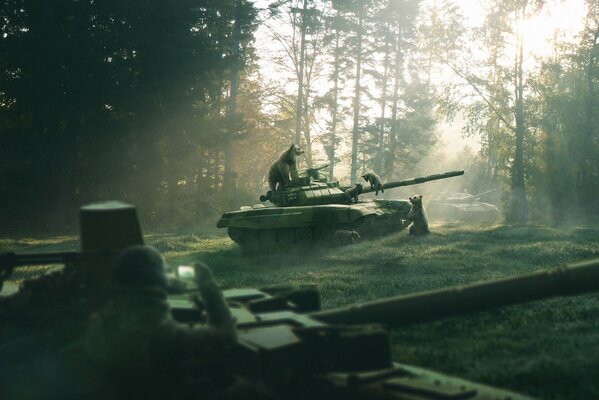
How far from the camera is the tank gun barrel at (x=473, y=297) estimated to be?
4309 millimetres

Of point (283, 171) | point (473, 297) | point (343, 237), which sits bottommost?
point (343, 237)

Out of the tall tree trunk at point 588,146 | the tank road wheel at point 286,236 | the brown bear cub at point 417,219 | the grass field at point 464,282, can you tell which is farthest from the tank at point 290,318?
the tall tree trunk at point 588,146

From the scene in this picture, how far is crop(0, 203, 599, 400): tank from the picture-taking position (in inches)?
141

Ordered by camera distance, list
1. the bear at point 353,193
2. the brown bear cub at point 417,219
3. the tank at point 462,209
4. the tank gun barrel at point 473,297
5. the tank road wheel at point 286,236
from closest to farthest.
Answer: the tank gun barrel at point 473,297 < the tank road wheel at point 286,236 < the bear at point 353,193 < the brown bear cub at point 417,219 < the tank at point 462,209

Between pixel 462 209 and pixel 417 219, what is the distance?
50.2 feet

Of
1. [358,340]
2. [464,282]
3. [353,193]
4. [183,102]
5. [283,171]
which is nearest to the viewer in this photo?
[358,340]

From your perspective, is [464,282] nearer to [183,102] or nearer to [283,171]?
[283,171]

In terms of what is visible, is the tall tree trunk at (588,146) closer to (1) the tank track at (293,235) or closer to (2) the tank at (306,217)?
(2) the tank at (306,217)

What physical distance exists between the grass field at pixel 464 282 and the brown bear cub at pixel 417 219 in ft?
1.33

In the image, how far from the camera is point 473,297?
442cm

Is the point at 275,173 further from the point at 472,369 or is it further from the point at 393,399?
the point at 393,399

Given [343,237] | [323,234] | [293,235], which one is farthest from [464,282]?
[293,235]

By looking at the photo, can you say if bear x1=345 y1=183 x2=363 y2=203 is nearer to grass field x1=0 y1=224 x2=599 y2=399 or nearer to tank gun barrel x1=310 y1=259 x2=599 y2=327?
grass field x1=0 y1=224 x2=599 y2=399

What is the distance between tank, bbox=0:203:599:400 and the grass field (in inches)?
46.2
